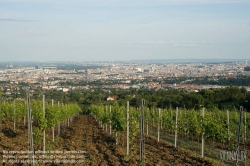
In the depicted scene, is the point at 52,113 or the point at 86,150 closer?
the point at 86,150

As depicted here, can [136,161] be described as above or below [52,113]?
below

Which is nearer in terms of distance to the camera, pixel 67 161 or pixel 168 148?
pixel 67 161

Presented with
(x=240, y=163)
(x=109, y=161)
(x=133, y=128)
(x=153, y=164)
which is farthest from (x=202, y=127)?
(x=109, y=161)

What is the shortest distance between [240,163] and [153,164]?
457 cm

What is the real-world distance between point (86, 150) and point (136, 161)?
286 centimetres

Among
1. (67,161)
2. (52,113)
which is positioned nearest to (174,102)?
(52,113)

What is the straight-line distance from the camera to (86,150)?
527 inches

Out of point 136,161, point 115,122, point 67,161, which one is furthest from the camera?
point 115,122

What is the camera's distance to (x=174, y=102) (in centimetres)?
4825

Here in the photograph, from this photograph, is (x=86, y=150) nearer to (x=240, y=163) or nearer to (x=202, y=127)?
(x=202, y=127)

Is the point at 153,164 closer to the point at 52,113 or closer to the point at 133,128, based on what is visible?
the point at 133,128

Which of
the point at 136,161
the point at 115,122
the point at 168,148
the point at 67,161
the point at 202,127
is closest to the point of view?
the point at 67,161

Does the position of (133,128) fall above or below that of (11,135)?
above

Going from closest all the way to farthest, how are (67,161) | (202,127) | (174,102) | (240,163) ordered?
1. (67,161)
2. (240,163)
3. (202,127)
4. (174,102)
